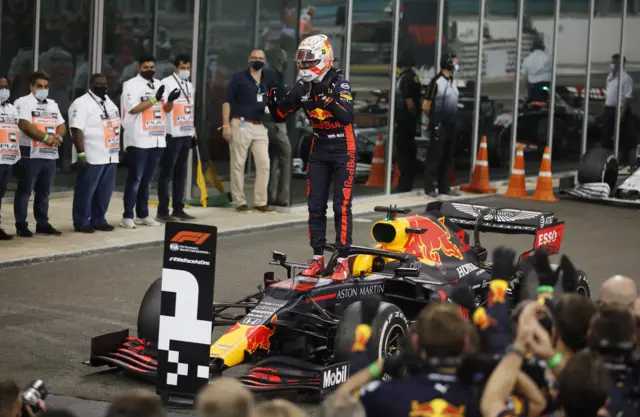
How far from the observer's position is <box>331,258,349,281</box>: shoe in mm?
10242

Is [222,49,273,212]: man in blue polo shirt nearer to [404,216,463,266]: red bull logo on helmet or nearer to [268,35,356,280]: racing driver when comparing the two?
[268,35,356,280]: racing driver

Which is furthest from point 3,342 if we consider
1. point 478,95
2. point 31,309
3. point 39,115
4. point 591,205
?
point 478,95

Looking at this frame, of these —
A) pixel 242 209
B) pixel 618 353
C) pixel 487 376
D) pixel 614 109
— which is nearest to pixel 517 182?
pixel 242 209

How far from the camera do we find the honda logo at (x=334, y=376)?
852 cm

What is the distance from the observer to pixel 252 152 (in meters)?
18.1

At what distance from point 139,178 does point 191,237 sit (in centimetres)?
774

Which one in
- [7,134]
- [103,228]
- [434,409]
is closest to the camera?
[434,409]

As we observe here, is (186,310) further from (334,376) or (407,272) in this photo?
(407,272)

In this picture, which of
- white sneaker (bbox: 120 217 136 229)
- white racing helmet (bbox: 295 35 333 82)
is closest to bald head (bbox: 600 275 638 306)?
white racing helmet (bbox: 295 35 333 82)

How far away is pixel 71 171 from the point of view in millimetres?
19203

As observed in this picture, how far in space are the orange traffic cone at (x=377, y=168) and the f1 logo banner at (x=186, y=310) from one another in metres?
12.6

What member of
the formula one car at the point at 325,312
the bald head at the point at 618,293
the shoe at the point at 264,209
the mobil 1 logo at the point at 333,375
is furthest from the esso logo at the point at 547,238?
the shoe at the point at 264,209

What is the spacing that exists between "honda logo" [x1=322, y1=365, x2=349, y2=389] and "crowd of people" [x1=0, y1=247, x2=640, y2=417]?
2.34m

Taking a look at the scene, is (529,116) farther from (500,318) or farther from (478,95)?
(500,318)
